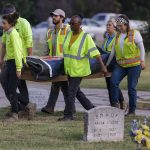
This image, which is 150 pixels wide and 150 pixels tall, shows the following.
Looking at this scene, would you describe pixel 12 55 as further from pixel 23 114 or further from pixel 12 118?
pixel 23 114

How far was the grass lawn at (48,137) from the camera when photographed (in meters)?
10.5

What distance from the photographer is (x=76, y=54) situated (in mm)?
13109

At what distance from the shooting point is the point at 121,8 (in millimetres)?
61938

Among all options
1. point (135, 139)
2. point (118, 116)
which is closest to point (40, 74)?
point (118, 116)

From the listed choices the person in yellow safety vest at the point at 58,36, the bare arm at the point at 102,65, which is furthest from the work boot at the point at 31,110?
the bare arm at the point at 102,65

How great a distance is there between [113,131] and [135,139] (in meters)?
1.07

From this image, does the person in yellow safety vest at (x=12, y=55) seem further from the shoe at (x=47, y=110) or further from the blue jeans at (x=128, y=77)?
the blue jeans at (x=128, y=77)

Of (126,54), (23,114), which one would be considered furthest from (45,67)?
(126,54)

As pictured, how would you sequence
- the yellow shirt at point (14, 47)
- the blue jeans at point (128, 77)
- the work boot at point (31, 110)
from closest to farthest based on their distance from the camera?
the yellow shirt at point (14, 47) → the work boot at point (31, 110) → the blue jeans at point (128, 77)

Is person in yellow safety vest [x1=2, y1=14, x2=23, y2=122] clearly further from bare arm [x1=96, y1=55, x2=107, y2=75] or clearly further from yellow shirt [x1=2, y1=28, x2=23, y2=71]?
bare arm [x1=96, y1=55, x2=107, y2=75]

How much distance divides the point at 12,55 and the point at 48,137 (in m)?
2.23

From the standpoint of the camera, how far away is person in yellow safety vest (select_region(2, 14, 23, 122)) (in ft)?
42.3

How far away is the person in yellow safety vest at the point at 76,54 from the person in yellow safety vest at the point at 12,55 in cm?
81

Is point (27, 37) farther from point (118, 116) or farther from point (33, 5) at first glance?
point (33, 5)
